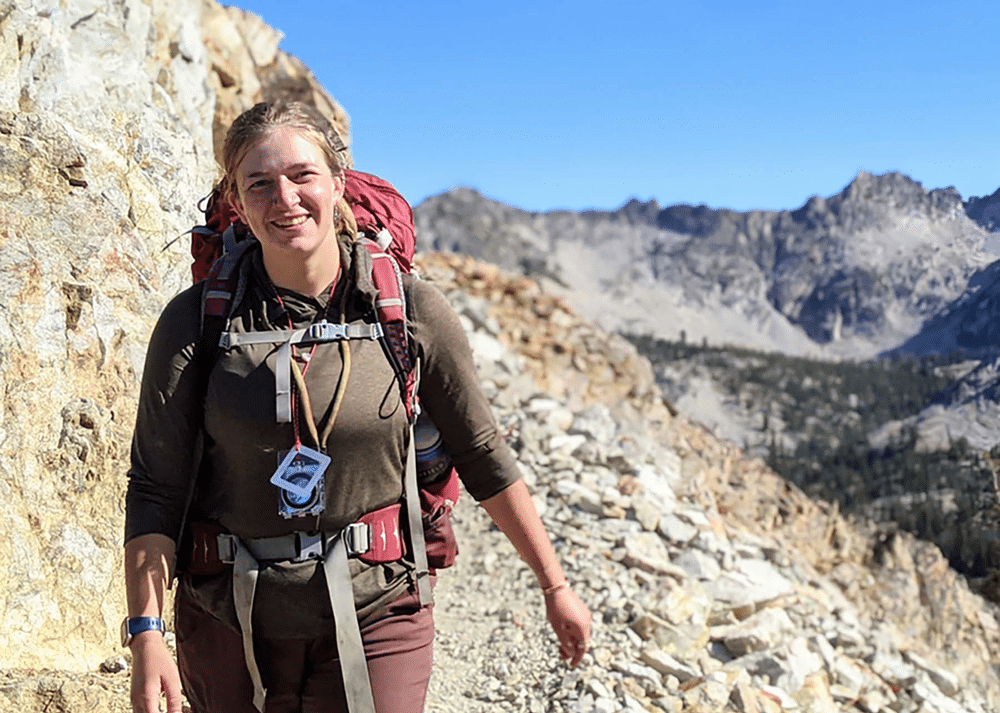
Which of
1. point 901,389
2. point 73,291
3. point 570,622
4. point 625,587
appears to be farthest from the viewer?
point 901,389

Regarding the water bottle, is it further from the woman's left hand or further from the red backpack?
the woman's left hand

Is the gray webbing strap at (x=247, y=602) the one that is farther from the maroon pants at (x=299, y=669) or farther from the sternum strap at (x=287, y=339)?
the sternum strap at (x=287, y=339)

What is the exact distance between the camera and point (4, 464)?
4621 mm

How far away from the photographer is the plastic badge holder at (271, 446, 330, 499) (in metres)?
2.38

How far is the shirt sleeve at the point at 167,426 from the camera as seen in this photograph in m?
2.41

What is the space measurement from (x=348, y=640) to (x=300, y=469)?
0.48m

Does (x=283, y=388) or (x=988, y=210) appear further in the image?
(x=988, y=210)

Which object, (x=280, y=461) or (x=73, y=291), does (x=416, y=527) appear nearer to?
(x=280, y=461)

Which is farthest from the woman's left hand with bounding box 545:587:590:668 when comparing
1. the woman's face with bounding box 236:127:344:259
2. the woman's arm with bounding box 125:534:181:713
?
the woman's face with bounding box 236:127:344:259

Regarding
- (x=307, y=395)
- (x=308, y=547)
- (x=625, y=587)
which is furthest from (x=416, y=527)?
(x=625, y=587)

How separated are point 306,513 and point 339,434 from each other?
231mm

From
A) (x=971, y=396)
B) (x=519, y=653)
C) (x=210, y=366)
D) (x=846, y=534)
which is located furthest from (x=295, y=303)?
(x=846, y=534)

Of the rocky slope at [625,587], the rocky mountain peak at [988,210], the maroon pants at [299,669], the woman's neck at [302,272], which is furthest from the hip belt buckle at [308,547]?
the rocky mountain peak at [988,210]

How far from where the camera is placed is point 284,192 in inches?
95.5
